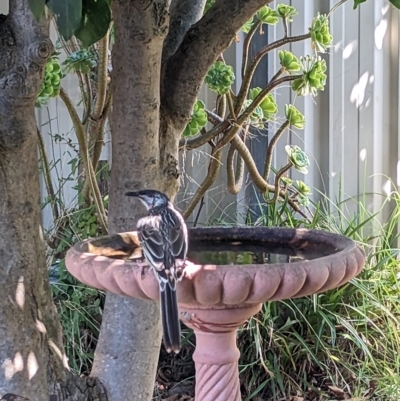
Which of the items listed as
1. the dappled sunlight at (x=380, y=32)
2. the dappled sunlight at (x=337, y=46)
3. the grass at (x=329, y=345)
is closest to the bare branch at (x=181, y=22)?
the grass at (x=329, y=345)

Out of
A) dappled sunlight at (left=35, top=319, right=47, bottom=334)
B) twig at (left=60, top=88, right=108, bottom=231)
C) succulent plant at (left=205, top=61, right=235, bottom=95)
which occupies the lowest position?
dappled sunlight at (left=35, top=319, right=47, bottom=334)

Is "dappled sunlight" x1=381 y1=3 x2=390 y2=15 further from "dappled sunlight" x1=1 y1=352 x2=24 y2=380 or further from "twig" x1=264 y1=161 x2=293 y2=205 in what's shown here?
"dappled sunlight" x1=1 y1=352 x2=24 y2=380

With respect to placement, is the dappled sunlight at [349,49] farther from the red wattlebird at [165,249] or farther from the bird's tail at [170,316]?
the bird's tail at [170,316]

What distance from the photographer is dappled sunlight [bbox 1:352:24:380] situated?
6.23ft

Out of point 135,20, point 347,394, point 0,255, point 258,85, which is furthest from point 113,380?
point 258,85

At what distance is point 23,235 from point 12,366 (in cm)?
36

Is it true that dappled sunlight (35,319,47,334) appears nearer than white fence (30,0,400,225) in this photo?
Yes

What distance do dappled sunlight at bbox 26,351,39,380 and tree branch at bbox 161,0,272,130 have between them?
2.75ft

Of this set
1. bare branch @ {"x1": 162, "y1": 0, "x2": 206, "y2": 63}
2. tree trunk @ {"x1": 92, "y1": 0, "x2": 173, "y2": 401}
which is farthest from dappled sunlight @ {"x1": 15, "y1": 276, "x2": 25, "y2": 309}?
bare branch @ {"x1": 162, "y1": 0, "x2": 206, "y2": 63}

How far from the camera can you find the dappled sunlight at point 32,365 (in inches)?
75.9

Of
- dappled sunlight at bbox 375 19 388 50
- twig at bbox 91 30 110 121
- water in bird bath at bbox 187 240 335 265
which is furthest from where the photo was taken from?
dappled sunlight at bbox 375 19 388 50

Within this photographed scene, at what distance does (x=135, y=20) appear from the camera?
195cm

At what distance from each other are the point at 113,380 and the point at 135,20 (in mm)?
1075

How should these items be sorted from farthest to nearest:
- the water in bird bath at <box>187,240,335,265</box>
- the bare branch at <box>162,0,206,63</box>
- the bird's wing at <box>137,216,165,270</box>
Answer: the bare branch at <box>162,0,206,63</box>, the water in bird bath at <box>187,240,335,265</box>, the bird's wing at <box>137,216,165,270</box>
